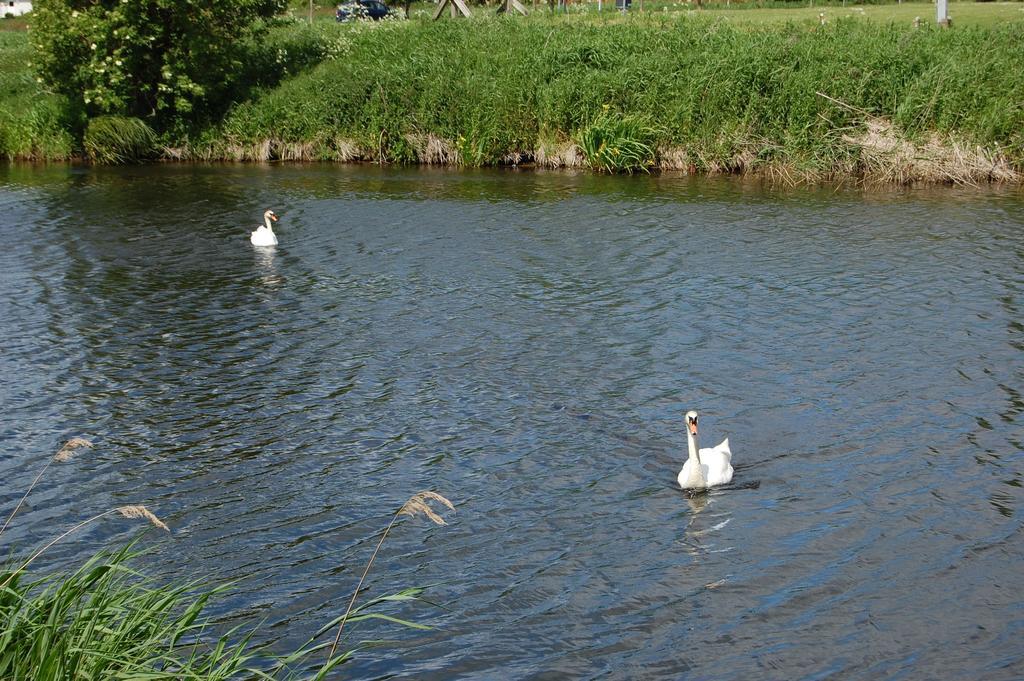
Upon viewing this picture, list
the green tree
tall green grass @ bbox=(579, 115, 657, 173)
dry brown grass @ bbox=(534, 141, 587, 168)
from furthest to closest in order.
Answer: the green tree < dry brown grass @ bbox=(534, 141, 587, 168) < tall green grass @ bbox=(579, 115, 657, 173)

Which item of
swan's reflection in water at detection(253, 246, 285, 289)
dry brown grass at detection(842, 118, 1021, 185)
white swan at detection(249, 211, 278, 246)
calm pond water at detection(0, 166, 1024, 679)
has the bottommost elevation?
calm pond water at detection(0, 166, 1024, 679)

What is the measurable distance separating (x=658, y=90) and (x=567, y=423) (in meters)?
16.6

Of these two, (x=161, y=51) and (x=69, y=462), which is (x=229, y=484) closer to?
(x=69, y=462)

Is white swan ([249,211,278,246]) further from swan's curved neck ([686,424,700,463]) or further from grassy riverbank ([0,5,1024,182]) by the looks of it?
swan's curved neck ([686,424,700,463])

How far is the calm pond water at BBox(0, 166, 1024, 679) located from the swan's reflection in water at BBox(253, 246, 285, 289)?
0.13 m

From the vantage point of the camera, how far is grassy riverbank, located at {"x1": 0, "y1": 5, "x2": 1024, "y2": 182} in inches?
937

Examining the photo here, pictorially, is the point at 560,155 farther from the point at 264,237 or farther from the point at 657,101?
the point at 264,237

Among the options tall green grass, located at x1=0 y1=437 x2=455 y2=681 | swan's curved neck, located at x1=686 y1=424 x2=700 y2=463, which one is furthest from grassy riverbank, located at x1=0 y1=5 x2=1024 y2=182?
tall green grass, located at x1=0 y1=437 x2=455 y2=681

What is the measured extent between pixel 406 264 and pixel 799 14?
24.9 metres

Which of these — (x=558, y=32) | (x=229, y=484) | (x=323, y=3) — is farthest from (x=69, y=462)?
(x=323, y=3)

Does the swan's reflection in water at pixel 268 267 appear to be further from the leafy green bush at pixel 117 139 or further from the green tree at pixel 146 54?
the leafy green bush at pixel 117 139

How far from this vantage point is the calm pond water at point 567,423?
26.2 feet

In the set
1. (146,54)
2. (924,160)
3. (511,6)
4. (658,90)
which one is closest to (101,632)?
(924,160)

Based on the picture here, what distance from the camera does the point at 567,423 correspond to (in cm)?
1159
